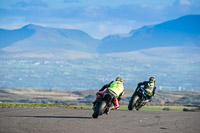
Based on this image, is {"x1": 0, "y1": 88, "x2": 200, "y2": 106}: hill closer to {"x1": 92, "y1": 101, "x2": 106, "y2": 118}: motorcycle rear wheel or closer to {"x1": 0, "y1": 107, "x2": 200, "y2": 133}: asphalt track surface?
{"x1": 92, "y1": 101, "x2": 106, "y2": 118}: motorcycle rear wheel

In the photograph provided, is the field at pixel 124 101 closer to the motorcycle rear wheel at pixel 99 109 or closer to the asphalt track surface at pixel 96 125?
the motorcycle rear wheel at pixel 99 109

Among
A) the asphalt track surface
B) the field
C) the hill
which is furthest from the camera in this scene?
the hill

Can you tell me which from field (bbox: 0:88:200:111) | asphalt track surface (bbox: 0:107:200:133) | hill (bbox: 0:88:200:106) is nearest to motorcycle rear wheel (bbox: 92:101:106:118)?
asphalt track surface (bbox: 0:107:200:133)

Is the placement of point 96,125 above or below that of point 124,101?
below

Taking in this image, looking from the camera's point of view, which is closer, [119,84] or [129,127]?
[129,127]

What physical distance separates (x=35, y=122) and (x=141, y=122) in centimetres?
414

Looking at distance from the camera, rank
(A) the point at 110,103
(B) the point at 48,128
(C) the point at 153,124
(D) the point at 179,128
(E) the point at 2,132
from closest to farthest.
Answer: (E) the point at 2,132
(B) the point at 48,128
(D) the point at 179,128
(C) the point at 153,124
(A) the point at 110,103

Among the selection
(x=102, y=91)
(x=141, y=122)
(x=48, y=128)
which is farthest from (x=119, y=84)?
(x=48, y=128)

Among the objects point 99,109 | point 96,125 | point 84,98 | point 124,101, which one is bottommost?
point 96,125

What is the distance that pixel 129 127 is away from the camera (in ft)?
57.6

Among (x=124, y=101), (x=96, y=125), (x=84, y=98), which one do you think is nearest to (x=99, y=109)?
(x=96, y=125)

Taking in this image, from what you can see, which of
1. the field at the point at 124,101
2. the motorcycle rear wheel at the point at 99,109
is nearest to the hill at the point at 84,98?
the field at the point at 124,101

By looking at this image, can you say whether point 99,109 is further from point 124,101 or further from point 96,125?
point 124,101

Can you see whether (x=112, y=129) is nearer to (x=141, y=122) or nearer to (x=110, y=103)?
(x=141, y=122)
